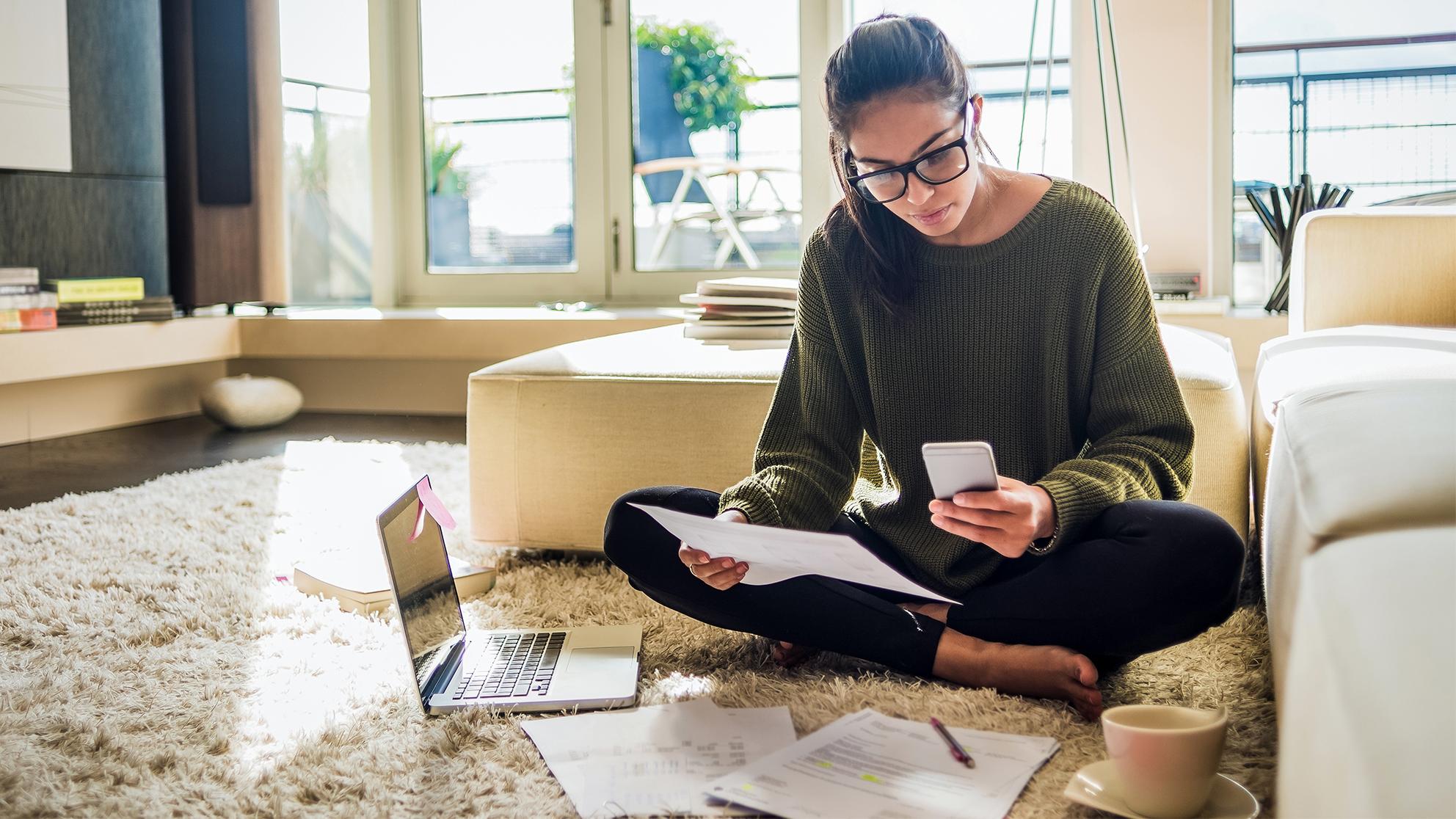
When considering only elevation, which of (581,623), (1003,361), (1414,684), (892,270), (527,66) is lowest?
(581,623)

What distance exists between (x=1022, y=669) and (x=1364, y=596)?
0.68 metres

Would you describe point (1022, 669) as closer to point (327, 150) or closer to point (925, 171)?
point (925, 171)

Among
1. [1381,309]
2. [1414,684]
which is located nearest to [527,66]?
[1381,309]

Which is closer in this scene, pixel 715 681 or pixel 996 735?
pixel 996 735

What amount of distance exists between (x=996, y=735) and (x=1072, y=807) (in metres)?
0.15

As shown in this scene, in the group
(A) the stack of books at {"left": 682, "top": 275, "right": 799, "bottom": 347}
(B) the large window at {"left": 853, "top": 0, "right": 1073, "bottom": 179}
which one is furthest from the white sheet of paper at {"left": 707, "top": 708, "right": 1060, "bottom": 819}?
(B) the large window at {"left": 853, "top": 0, "right": 1073, "bottom": 179}

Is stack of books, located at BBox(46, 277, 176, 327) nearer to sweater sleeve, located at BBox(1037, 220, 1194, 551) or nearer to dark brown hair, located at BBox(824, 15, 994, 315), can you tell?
dark brown hair, located at BBox(824, 15, 994, 315)

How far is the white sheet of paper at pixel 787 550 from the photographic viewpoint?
1.09 meters

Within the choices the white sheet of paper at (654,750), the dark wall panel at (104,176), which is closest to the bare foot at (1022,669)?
the white sheet of paper at (654,750)

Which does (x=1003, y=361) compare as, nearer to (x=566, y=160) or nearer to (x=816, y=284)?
(x=816, y=284)

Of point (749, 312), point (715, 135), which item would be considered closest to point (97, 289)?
point (715, 135)

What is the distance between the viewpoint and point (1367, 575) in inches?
28.4

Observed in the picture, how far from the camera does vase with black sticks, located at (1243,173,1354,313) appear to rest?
3.26 metres

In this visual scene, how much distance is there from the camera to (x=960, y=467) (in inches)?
43.0
